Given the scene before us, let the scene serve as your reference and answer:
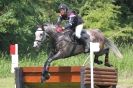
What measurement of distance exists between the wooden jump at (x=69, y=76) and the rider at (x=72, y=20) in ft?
5.11

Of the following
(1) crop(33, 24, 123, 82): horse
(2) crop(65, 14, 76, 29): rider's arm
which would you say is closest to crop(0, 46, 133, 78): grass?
(1) crop(33, 24, 123, 82): horse

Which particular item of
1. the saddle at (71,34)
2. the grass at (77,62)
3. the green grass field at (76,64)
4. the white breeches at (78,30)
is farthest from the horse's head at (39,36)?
the grass at (77,62)

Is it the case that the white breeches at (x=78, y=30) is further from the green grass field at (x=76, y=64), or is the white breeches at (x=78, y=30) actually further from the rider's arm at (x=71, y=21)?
the green grass field at (x=76, y=64)

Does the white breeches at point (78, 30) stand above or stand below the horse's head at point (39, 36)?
above

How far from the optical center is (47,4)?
2867 centimetres

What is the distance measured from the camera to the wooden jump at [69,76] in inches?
428

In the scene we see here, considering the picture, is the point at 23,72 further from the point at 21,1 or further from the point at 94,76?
the point at 21,1

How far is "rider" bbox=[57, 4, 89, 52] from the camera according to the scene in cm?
1225

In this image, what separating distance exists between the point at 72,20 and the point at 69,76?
79.7 inches

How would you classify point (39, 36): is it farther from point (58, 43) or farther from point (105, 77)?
point (105, 77)

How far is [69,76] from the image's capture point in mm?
10961

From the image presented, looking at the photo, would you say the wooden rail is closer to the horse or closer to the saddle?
the horse

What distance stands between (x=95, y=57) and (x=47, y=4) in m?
15.3

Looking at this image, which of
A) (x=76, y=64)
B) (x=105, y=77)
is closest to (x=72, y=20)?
(x=105, y=77)
